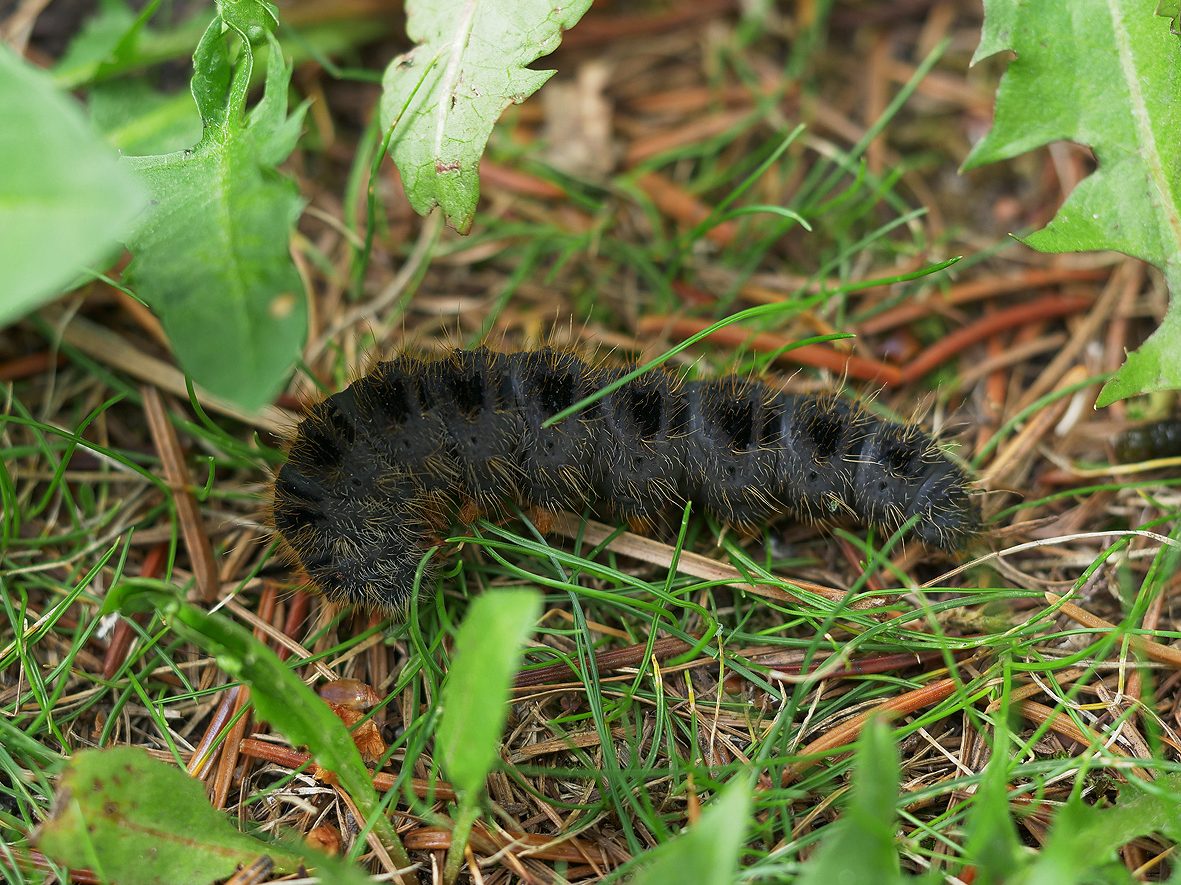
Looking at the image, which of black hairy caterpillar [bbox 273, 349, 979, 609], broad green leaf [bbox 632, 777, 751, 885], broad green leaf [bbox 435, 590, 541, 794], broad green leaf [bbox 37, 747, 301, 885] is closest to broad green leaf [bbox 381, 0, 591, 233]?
black hairy caterpillar [bbox 273, 349, 979, 609]

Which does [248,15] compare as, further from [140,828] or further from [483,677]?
[140,828]

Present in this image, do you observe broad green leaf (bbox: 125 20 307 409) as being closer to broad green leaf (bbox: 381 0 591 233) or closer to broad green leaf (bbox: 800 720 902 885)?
broad green leaf (bbox: 381 0 591 233)

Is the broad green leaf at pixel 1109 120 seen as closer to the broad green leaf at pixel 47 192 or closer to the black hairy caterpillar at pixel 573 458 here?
the black hairy caterpillar at pixel 573 458

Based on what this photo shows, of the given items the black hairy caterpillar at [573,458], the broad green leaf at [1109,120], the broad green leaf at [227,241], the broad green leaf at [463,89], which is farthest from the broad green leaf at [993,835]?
the broad green leaf at [463,89]

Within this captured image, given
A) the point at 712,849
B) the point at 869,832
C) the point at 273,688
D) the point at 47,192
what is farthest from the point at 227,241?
the point at 869,832

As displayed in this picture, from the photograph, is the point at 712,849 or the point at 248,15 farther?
the point at 248,15

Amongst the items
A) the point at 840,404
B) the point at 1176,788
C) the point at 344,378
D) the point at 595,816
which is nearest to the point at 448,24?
the point at 344,378
